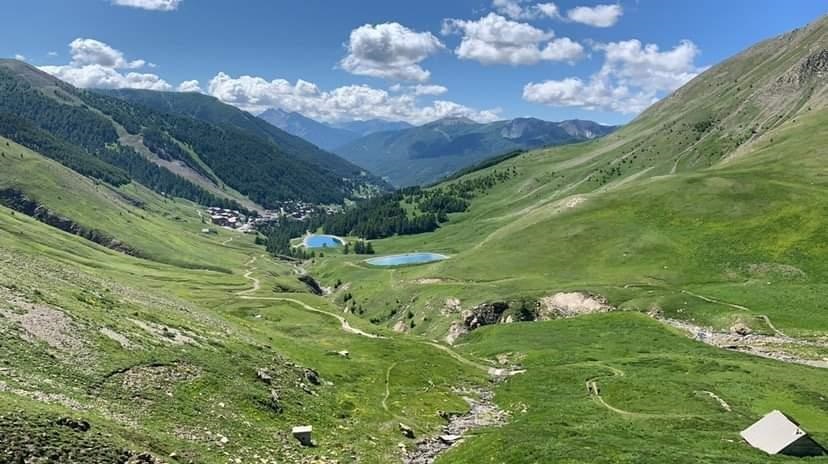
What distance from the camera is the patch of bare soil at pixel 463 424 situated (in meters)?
44.9

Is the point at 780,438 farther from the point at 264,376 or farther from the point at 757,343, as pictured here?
the point at 757,343

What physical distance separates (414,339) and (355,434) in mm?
50287

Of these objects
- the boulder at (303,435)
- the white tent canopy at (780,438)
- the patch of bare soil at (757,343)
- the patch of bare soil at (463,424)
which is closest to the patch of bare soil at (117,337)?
the boulder at (303,435)

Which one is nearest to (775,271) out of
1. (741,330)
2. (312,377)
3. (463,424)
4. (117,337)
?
(741,330)

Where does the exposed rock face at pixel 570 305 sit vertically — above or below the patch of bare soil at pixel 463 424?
above

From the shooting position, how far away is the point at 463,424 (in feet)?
177

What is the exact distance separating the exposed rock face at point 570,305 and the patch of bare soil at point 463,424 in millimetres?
51519

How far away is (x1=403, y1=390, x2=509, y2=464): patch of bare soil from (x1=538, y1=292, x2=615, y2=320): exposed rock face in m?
51.5

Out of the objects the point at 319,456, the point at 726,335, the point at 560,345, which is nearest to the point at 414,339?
the point at 560,345

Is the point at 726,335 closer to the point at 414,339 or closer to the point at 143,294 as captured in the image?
the point at 414,339

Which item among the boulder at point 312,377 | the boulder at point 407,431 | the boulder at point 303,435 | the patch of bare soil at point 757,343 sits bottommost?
the boulder at point 407,431

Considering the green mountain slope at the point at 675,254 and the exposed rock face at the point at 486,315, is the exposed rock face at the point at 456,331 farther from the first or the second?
the green mountain slope at the point at 675,254

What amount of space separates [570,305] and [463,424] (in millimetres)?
68209

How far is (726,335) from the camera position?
289 feet
